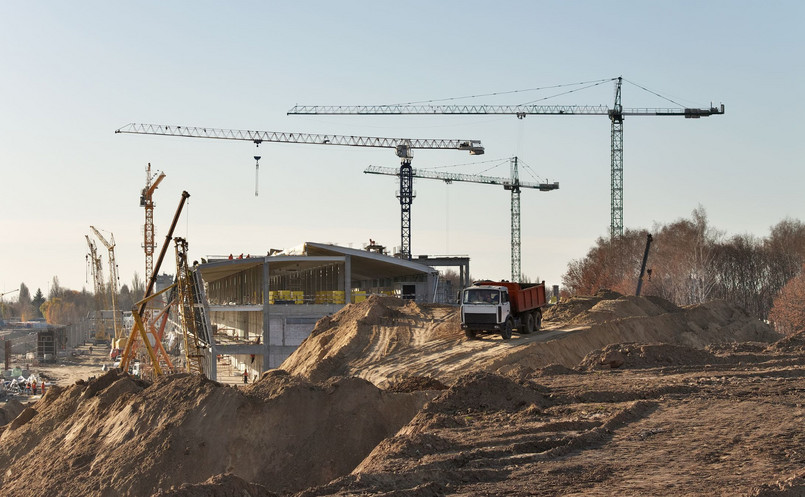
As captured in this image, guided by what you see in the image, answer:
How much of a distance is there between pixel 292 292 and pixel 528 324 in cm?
3181

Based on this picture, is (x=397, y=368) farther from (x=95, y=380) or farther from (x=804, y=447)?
(x=804, y=447)

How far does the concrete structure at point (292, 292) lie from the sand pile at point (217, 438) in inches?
1392

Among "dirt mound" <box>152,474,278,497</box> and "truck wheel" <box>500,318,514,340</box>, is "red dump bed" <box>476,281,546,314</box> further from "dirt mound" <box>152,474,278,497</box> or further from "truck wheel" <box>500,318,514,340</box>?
"dirt mound" <box>152,474,278,497</box>

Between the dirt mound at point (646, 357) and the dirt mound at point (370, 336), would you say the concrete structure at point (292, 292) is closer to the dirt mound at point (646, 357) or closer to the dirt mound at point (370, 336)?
the dirt mound at point (370, 336)

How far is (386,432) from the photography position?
2153 centimetres

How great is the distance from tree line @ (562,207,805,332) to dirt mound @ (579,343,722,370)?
184 ft

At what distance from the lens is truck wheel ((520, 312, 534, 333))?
123 ft

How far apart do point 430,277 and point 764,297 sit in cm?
3996

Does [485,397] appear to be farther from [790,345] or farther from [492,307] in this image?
[790,345]

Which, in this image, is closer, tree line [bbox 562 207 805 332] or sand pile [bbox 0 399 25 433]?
sand pile [bbox 0 399 25 433]

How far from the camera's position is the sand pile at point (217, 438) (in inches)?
793

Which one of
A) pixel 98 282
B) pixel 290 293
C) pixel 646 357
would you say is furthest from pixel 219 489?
pixel 98 282

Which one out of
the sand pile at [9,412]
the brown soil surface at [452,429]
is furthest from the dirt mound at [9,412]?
the brown soil surface at [452,429]

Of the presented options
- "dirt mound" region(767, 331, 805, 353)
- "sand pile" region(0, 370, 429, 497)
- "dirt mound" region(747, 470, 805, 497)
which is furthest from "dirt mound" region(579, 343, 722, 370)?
"dirt mound" region(747, 470, 805, 497)
